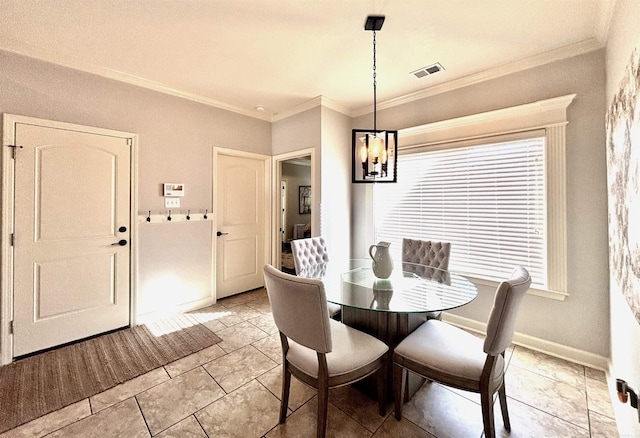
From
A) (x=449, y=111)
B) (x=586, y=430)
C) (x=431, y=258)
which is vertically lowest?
(x=586, y=430)

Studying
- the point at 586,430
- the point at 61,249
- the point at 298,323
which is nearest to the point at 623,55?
the point at 586,430

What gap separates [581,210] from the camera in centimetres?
227

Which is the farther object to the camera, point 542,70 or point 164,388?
point 542,70

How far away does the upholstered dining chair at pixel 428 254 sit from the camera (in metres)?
2.57

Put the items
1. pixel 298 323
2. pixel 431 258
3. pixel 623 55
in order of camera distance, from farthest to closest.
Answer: pixel 431 258 < pixel 623 55 < pixel 298 323

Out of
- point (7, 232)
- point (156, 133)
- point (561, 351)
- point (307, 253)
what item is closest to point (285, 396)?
point (307, 253)

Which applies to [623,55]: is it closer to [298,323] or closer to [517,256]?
[517,256]

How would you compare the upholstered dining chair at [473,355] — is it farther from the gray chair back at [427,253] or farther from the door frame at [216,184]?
the door frame at [216,184]

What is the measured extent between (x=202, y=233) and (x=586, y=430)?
390 cm

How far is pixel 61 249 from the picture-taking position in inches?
99.3

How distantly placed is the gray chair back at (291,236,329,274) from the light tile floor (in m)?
0.91

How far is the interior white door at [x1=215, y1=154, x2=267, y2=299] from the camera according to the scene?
12.4ft

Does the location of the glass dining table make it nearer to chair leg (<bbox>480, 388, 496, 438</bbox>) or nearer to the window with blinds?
chair leg (<bbox>480, 388, 496, 438</bbox>)

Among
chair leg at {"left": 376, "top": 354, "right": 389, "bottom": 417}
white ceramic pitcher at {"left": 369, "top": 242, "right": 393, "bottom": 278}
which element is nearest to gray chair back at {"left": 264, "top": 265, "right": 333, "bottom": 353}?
chair leg at {"left": 376, "top": 354, "right": 389, "bottom": 417}
